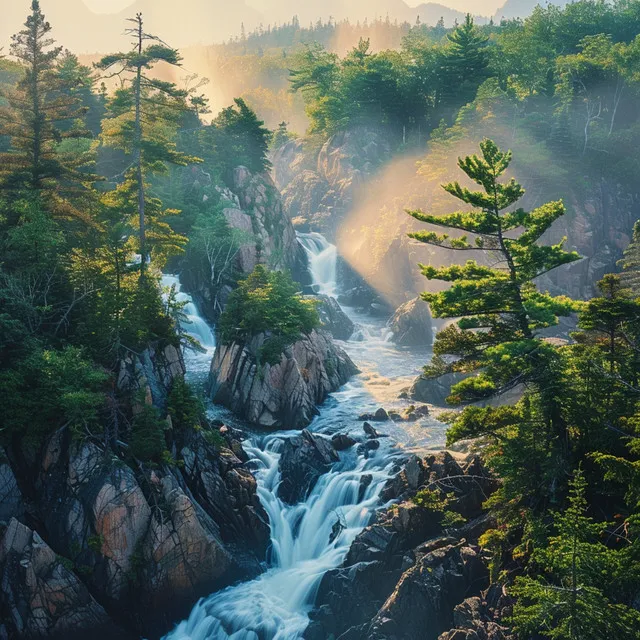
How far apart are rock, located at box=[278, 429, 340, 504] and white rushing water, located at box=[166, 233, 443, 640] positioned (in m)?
0.35

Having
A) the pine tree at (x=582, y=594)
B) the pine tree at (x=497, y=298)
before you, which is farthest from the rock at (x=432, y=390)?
the pine tree at (x=582, y=594)

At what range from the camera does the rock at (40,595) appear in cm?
1973

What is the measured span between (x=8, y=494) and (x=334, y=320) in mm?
34298

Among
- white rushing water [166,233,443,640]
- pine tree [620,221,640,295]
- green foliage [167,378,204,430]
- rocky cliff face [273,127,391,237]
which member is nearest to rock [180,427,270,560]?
green foliage [167,378,204,430]

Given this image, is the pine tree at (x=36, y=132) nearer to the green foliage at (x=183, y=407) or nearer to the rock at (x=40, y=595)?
the green foliage at (x=183, y=407)

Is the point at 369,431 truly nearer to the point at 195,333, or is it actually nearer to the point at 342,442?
the point at 342,442

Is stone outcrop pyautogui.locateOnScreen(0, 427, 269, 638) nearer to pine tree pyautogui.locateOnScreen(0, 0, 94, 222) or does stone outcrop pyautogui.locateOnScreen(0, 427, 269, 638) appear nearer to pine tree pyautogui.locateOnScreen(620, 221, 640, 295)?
pine tree pyautogui.locateOnScreen(0, 0, 94, 222)

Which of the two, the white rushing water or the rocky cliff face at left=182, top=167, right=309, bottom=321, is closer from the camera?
the white rushing water

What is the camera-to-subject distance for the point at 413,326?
5250 cm

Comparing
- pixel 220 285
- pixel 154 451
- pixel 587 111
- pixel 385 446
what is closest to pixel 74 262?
pixel 154 451

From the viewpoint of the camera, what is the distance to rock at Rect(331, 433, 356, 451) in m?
30.5

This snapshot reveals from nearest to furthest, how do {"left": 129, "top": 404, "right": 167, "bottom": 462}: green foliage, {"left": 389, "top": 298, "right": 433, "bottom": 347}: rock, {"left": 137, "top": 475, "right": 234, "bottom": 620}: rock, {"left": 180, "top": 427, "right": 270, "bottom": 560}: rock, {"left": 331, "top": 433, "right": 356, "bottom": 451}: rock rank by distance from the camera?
{"left": 137, "top": 475, "right": 234, "bottom": 620}: rock, {"left": 129, "top": 404, "right": 167, "bottom": 462}: green foliage, {"left": 180, "top": 427, "right": 270, "bottom": 560}: rock, {"left": 331, "top": 433, "right": 356, "bottom": 451}: rock, {"left": 389, "top": 298, "right": 433, "bottom": 347}: rock

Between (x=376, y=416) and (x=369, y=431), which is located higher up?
(x=369, y=431)

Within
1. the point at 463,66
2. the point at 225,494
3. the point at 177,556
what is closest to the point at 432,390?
the point at 225,494
